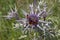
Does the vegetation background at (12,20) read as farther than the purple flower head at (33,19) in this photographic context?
Yes

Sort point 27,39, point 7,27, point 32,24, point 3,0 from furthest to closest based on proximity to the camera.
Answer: point 3,0
point 7,27
point 27,39
point 32,24

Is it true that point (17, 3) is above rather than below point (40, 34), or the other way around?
above

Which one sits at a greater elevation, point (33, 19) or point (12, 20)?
point (33, 19)

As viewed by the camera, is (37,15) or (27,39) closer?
(37,15)

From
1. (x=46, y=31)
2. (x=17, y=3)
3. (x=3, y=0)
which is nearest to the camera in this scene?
(x=46, y=31)

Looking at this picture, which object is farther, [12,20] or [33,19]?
[12,20]

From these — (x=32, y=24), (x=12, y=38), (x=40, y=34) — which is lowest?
(x=12, y=38)

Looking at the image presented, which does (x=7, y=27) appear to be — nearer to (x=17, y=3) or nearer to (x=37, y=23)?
(x=17, y=3)

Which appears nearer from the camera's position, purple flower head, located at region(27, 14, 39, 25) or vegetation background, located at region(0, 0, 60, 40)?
purple flower head, located at region(27, 14, 39, 25)

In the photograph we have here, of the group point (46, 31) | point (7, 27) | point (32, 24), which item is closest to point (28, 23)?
point (32, 24)

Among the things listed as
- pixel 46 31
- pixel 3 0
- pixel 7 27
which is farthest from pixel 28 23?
pixel 3 0
